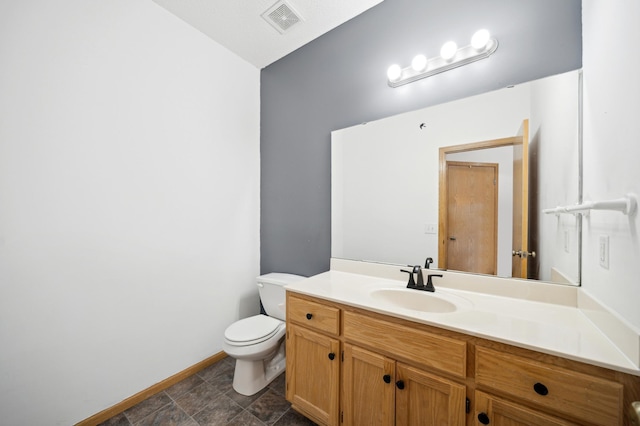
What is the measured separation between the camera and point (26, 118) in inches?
49.1

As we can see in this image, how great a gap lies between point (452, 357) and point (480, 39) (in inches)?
61.6

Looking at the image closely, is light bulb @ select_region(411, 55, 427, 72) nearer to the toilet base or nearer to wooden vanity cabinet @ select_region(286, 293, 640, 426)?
wooden vanity cabinet @ select_region(286, 293, 640, 426)

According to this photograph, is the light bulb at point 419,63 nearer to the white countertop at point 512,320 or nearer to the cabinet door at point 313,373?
the white countertop at point 512,320

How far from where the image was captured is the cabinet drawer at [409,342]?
0.91 metres

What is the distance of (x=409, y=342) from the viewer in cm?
102

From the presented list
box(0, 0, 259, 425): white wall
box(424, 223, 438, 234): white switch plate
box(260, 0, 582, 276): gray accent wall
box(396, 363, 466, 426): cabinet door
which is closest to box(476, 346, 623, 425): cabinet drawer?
box(396, 363, 466, 426): cabinet door

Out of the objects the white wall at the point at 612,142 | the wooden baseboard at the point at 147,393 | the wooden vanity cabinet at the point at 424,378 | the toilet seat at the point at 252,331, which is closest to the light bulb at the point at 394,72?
the white wall at the point at 612,142

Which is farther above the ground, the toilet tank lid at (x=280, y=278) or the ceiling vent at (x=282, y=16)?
the ceiling vent at (x=282, y=16)

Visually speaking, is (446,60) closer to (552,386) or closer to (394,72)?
(394,72)

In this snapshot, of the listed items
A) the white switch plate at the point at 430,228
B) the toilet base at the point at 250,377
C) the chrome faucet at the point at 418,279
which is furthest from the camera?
the toilet base at the point at 250,377

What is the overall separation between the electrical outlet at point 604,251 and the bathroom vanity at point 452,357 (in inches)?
9.5

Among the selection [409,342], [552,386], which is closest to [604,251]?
[552,386]

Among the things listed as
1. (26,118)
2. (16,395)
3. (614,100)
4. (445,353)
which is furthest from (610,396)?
(26,118)

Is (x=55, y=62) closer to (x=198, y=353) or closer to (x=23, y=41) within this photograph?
(x=23, y=41)
